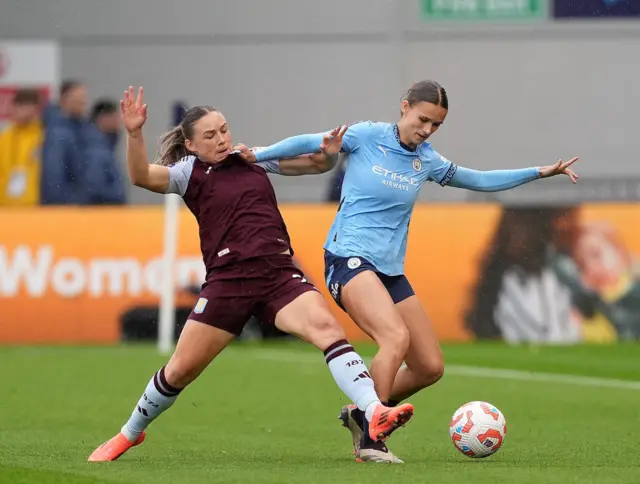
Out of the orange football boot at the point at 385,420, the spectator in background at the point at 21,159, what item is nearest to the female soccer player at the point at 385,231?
the orange football boot at the point at 385,420

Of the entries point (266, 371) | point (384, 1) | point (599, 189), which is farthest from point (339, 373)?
point (384, 1)

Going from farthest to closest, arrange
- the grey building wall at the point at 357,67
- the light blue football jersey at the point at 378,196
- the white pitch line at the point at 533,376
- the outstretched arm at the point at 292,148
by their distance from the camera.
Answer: the grey building wall at the point at 357,67, the white pitch line at the point at 533,376, the light blue football jersey at the point at 378,196, the outstretched arm at the point at 292,148

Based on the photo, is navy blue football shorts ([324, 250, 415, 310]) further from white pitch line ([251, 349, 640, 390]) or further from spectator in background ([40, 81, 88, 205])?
spectator in background ([40, 81, 88, 205])

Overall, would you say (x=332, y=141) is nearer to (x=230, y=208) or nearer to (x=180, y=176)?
(x=230, y=208)

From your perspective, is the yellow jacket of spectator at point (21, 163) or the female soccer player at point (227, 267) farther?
the yellow jacket of spectator at point (21, 163)

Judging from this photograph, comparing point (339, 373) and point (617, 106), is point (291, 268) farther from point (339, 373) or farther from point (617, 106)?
point (617, 106)

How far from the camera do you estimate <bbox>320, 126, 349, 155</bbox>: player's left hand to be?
8.91 metres

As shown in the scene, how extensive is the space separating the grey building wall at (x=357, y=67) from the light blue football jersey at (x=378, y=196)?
1783cm

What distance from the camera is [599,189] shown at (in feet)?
83.6

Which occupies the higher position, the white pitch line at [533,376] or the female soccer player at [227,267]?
the female soccer player at [227,267]

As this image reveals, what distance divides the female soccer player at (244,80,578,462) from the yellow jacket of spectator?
1169cm

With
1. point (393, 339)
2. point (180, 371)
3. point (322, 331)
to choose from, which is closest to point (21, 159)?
point (180, 371)

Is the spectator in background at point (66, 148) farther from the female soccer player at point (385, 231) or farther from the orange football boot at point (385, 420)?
the orange football boot at point (385, 420)

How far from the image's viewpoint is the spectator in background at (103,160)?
1880 cm
